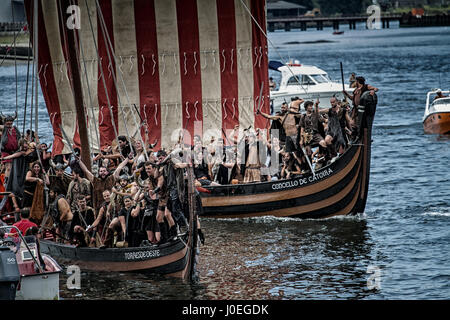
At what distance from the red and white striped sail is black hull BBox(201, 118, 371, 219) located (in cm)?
258

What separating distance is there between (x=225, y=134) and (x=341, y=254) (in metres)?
6.99

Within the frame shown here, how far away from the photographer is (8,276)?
14.8m

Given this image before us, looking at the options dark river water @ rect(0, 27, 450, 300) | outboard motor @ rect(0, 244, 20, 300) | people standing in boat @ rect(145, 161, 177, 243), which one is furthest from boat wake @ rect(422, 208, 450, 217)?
outboard motor @ rect(0, 244, 20, 300)

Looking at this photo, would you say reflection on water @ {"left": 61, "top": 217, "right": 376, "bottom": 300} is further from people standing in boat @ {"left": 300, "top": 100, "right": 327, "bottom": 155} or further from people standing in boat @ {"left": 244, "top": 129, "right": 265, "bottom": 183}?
people standing in boat @ {"left": 300, "top": 100, "right": 327, "bottom": 155}

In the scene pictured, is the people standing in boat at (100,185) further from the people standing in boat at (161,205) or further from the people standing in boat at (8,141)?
the people standing in boat at (8,141)

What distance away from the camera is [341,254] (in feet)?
73.9

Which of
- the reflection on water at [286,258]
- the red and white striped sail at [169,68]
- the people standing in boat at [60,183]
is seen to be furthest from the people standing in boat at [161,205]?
the red and white striped sail at [169,68]

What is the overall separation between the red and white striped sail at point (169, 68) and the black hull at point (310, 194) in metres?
2.58

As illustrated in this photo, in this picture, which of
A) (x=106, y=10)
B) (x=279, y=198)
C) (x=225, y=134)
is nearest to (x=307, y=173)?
(x=279, y=198)

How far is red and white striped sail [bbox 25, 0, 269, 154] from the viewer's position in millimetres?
27672

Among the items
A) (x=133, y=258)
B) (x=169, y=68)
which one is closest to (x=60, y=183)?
(x=133, y=258)

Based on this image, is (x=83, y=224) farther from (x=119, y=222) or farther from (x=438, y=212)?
(x=438, y=212)
